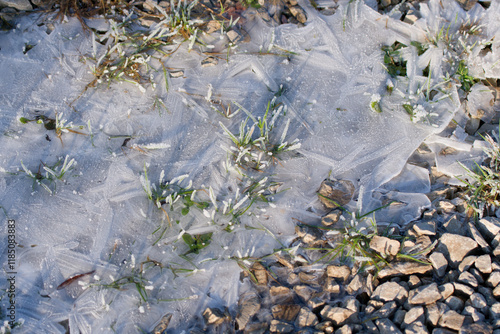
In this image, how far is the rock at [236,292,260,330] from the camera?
198cm

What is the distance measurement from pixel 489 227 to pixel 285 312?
115 cm

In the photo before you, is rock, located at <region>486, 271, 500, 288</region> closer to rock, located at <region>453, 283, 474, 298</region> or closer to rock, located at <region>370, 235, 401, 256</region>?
rock, located at <region>453, 283, 474, 298</region>

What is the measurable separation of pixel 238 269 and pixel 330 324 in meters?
0.55

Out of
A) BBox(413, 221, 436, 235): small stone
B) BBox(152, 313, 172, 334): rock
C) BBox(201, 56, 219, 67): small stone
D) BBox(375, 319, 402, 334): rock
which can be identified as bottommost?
BBox(152, 313, 172, 334): rock

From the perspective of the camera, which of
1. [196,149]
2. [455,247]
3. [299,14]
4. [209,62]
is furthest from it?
[299,14]

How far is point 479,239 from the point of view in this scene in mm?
2021

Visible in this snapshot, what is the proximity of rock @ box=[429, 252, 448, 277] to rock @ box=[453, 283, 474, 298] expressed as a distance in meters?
0.11

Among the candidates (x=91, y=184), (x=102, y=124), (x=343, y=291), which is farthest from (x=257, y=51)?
A: (x=343, y=291)

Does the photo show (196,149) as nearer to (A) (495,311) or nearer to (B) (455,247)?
(B) (455,247)

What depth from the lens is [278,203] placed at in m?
2.30

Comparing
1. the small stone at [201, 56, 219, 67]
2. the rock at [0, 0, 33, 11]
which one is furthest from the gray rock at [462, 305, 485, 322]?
the rock at [0, 0, 33, 11]

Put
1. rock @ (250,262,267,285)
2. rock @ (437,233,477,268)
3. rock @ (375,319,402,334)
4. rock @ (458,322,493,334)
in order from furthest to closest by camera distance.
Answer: rock @ (250,262,267,285), rock @ (437,233,477,268), rock @ (375,319,402,334), rock @ (458,322,493,334)

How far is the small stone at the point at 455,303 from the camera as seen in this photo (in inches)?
72.4

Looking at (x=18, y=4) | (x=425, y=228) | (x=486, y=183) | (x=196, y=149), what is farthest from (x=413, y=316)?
(x=18, y=4)
